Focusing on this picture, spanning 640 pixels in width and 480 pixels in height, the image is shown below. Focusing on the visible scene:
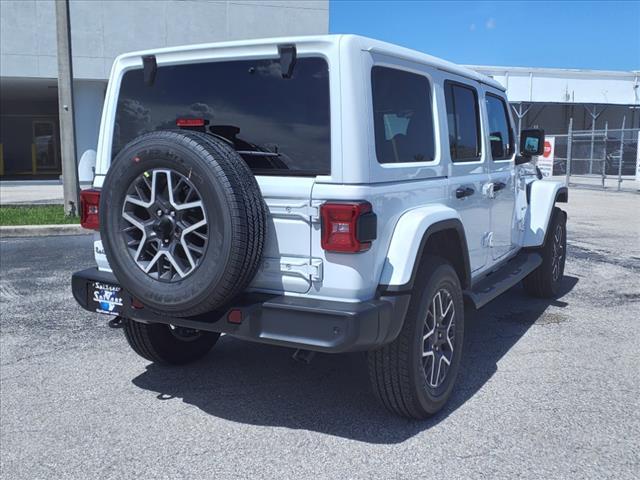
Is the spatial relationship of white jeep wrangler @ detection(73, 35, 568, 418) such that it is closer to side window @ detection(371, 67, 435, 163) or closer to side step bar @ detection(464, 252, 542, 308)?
side window @ detection(371, 67, 435, 163)

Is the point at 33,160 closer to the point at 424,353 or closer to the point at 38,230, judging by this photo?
the point at 38,230

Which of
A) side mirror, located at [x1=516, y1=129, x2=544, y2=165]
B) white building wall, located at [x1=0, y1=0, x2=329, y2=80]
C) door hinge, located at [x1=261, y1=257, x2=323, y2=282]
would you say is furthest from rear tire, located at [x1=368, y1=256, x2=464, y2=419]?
white building wall, located at [x1=0, y1=0, x2=329, y2=80]

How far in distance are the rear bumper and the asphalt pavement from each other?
Result: 64 cm

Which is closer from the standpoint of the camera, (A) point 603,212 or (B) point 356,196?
(B) point 356,196

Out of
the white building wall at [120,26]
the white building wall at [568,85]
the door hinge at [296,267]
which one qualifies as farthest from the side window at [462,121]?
the white building wall at [568,85]

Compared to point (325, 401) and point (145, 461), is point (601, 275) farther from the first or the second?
point (145, 461)

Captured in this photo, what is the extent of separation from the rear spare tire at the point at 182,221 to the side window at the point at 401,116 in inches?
29.5

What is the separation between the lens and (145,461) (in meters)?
3.38

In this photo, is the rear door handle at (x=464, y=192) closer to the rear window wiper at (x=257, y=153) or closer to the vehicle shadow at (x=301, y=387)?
the vehicle shadow at (x=301, y=387)

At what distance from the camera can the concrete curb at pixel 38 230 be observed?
11117mm

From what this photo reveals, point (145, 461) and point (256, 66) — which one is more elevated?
point (256, 66)

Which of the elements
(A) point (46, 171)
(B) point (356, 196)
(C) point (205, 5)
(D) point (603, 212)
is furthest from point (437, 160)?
(A) point (46, 171)

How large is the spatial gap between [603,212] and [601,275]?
26.2ft

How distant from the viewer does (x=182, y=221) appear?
3322 millimetres
